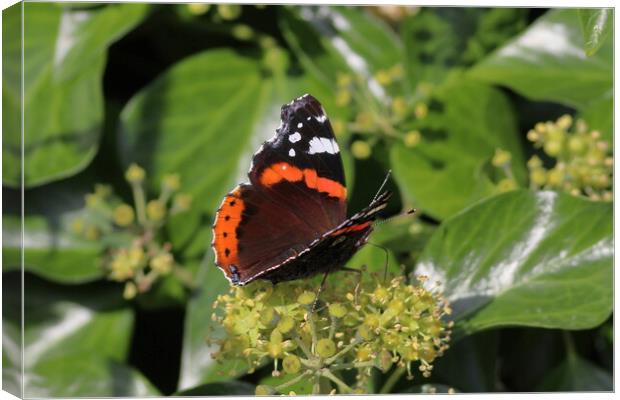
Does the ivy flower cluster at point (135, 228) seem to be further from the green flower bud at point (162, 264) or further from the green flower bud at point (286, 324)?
the green flower bud at point (286, 324)

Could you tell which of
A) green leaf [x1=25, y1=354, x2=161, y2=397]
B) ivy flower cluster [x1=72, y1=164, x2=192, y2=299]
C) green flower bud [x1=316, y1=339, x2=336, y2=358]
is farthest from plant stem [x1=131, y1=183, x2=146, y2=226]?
green flower bud [x1=316, y1=339, x2=336, y2=358]

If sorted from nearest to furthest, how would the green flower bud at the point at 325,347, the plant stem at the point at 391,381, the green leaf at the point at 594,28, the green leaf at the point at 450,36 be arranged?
1. the green leaf at the point at 594,28
2. the green flower bud at the point at 325,347
3. the plant stem at the point at 391,381
4. the green leaf at the point at 450,36

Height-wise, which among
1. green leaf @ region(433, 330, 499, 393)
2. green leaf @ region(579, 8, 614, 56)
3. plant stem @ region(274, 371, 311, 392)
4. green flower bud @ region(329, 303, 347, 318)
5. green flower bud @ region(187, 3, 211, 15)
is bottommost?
green leaf @ region(433, 330, 499, 393)

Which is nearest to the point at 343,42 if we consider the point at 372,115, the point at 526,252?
the point at 372,115

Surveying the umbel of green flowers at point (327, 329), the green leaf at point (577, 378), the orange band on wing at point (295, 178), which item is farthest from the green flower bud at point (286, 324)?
the green leaf at point (577, 378)

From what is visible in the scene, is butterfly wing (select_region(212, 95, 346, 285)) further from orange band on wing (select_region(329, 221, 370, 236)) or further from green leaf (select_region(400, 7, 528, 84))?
green leaf (select_region(400, 7, 528, 84))

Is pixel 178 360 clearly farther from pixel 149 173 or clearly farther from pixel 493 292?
pixel 493 292

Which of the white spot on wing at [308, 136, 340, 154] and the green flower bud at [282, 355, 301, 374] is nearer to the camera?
the green flower bud at [282, 355, 301, 374]
